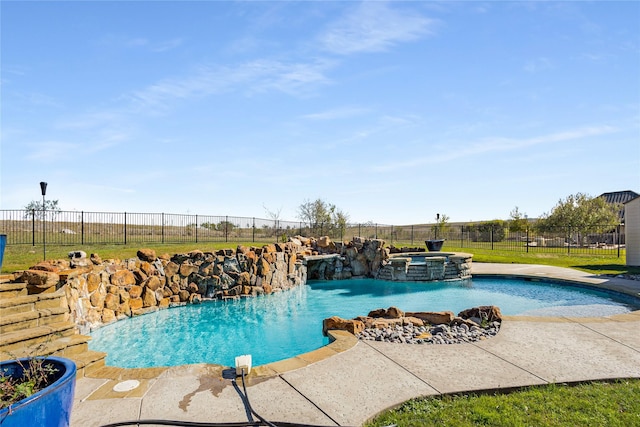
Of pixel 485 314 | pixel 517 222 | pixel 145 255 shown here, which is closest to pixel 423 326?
pixel 485 314

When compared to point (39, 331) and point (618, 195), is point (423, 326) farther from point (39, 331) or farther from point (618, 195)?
point (618, 195)

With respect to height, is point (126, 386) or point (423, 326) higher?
point (126, 386)

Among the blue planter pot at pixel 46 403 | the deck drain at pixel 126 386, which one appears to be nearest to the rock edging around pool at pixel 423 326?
the deck drain at pixel 126 386

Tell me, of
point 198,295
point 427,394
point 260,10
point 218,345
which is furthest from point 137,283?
point 427,394

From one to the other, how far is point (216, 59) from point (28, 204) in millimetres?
25771

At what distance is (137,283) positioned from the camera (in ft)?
31.1

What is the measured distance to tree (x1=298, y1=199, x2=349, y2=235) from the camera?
2620 centimetres

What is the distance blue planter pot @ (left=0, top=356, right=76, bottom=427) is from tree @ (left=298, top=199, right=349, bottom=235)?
77.1 feet

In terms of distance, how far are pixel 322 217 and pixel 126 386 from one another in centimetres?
2389

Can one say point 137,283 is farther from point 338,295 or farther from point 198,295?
point 338,295

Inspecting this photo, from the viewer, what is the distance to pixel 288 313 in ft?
30.7

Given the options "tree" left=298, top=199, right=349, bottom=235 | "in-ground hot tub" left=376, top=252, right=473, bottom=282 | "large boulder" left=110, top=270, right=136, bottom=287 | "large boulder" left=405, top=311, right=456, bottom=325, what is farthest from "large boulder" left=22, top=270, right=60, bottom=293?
"tree" left=298, top=199, right=349, bottom=235

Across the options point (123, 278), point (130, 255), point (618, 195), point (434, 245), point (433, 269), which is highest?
point (618, 195)

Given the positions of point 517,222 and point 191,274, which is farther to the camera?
point 517,222
